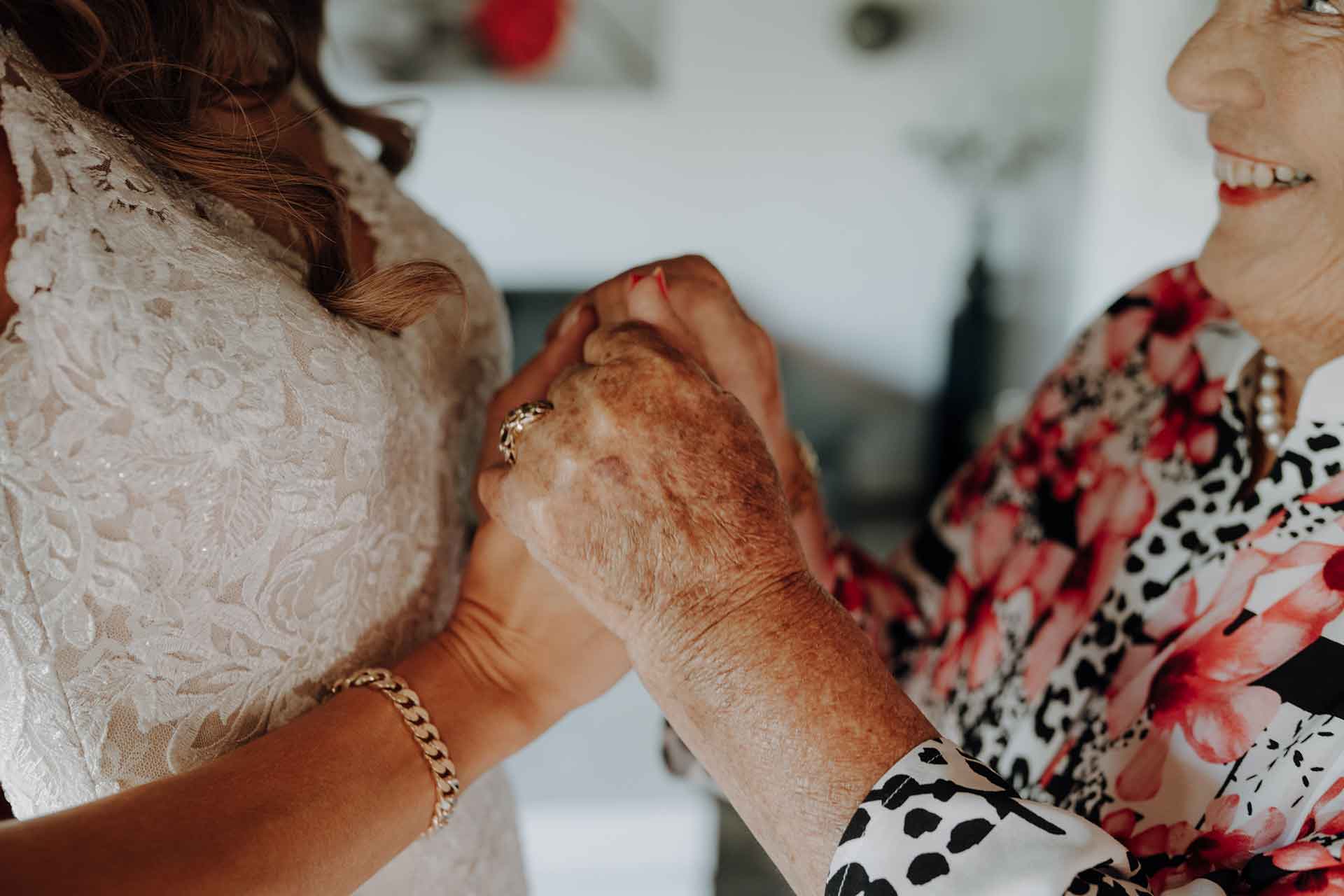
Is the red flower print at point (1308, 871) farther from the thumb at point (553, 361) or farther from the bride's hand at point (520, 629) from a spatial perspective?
the thumb at point (553, 361)

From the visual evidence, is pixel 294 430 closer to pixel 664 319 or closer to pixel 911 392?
pixel 664 319

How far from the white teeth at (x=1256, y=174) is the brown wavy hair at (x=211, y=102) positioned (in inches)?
25.9

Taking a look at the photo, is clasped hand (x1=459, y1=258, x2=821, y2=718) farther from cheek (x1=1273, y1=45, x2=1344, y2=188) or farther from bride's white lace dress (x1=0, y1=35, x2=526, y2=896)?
cheek (x1=1273, y1=45, x2=1344, y2=188)

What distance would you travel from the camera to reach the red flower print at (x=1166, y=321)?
1.10 meters

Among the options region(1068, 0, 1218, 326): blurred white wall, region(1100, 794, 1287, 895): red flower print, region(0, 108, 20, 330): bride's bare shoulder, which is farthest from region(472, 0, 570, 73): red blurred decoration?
region(1100, 794, 1287, 895): red flower print

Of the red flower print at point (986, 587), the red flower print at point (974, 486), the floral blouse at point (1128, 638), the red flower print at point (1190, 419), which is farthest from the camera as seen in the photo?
the red flower print at point (974, 486)

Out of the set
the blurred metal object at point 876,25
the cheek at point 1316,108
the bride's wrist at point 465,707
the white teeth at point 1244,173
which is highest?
the blurred metal object at point 876,25

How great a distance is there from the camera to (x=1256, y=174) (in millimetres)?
845

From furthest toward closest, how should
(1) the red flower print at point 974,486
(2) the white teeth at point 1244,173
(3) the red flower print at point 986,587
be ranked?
(1) the red flower print at point 974,486
(3) the red flower print at point 986,587
(2) the white teeth at point 1244,173

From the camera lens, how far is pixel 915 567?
1.29 metres

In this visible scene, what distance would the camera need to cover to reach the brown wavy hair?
0.66 metres

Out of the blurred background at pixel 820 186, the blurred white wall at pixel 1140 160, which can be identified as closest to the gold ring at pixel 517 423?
the blurred background at pixel 820 186

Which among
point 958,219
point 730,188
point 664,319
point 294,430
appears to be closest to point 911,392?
point 958,219

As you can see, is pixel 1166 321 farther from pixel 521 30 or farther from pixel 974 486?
pixel 521 30
